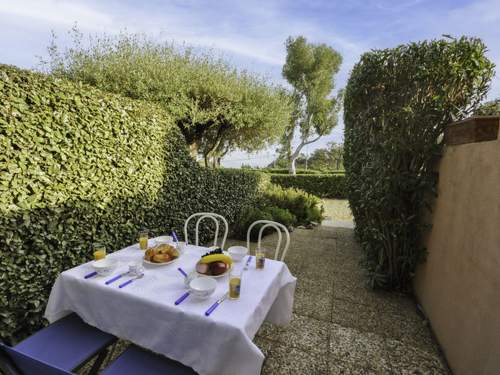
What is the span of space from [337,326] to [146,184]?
290 centimetres

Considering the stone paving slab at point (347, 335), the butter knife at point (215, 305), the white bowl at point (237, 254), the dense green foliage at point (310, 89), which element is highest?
the dense green foliage at point (310, 89)

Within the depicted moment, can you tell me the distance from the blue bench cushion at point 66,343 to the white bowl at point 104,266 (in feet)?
1.29

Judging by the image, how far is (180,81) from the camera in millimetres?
5176

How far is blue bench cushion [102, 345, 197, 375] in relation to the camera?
1.34 m

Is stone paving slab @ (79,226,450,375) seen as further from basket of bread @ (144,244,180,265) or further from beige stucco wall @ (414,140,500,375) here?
basket of bread @ (144,244,180,265)

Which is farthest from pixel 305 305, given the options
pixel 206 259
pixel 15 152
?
pixel 15 152

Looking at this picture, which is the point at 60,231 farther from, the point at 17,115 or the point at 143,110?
the point at 143,110

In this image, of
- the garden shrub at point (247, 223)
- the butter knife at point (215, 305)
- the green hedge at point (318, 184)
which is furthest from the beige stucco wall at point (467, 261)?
the green hedge at point (318, 184)

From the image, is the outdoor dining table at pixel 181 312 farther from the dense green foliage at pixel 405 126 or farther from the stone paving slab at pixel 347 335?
the dense green foliage at pixel 405 126

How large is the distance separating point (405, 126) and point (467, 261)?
1.51 metres

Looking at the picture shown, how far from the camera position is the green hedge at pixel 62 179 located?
1938 mm

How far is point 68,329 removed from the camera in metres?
1.66

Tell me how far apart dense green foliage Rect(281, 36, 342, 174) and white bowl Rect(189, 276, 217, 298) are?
1332cm

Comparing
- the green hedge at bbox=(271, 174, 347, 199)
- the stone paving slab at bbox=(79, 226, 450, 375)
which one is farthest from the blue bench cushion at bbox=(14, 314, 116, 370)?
the green hedge at bbox=(271, 174, 347, 199)
